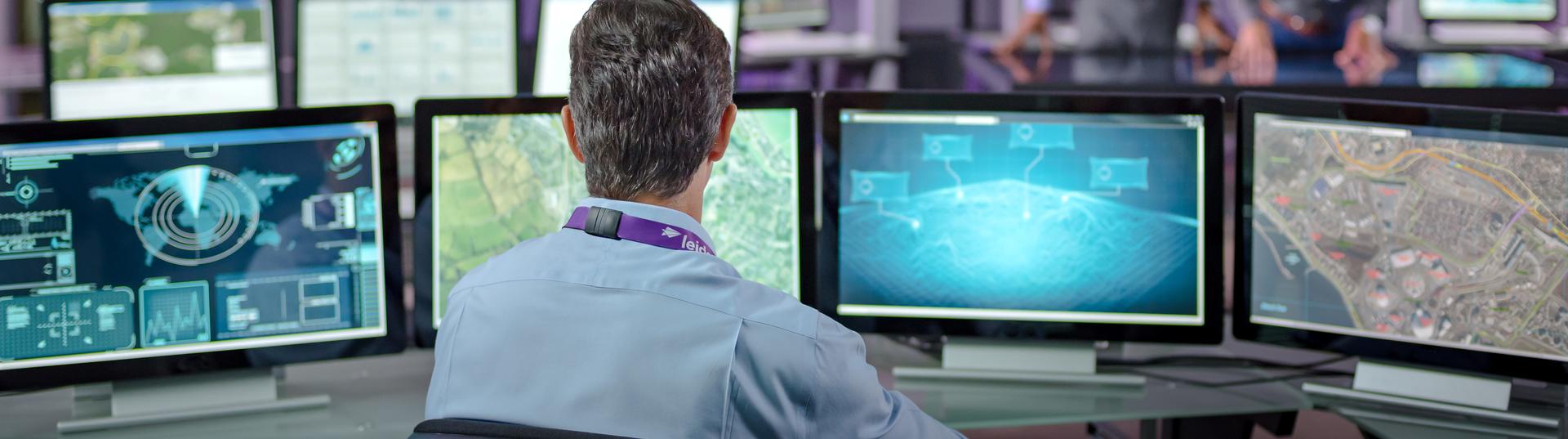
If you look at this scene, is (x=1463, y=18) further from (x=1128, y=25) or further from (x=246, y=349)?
(x=246, y=349)

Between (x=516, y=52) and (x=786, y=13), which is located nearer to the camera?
(x=516, y=52)

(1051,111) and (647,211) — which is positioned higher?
(1051,111)

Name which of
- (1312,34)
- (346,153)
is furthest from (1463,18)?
(346,153)

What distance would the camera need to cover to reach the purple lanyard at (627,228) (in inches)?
36.8

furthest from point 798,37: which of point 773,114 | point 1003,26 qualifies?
point 773,114

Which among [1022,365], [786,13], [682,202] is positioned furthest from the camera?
[786,13]

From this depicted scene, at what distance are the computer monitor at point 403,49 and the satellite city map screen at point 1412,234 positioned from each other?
1818mm

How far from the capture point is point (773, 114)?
1634 mm

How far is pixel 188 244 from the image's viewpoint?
1490mm

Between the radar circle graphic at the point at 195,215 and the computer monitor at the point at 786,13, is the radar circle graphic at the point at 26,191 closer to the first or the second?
the radar circle graphic at the point at 195,215

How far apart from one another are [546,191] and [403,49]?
1404 millimetres

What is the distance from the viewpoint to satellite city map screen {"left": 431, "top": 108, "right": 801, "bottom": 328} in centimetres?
161

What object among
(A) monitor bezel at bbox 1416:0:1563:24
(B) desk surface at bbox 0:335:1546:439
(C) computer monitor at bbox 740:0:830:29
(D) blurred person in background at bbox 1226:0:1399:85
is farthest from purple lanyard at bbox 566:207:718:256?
(A) monitor bezel at bbox 1416:0:1563:24

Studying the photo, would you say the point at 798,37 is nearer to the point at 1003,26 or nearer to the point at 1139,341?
the point at 1003,26
